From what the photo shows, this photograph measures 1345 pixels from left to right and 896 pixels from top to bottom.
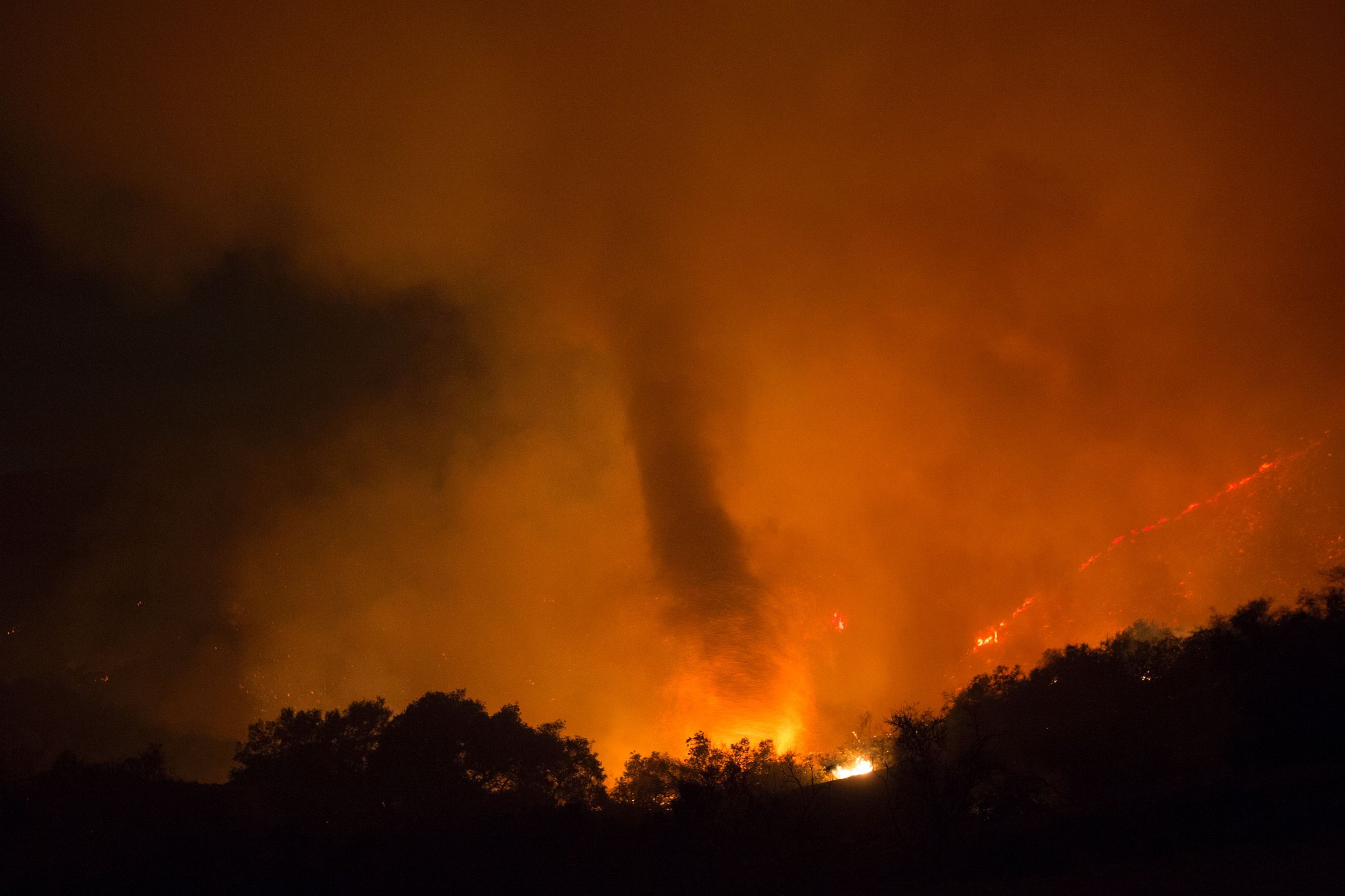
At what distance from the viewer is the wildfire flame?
46.1m

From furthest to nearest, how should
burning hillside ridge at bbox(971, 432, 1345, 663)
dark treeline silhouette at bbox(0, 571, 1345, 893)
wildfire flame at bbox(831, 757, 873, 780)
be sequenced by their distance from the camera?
burning hillside ridge at bbox(971, 432, 1345, 663)
wildfire flame at bbox(831, 757, 873, 780)
dark treeline silhouette at bbox(0, 571, 1345, 893)

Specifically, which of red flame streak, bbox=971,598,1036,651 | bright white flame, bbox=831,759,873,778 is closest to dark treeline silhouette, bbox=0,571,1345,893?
bright white flame, bbox=831,759,873,778

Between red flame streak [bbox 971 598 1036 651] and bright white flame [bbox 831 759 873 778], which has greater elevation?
red flame streak [bbox 971 598 1036 651]

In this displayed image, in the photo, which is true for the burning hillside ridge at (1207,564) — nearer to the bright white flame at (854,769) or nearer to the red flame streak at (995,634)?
the red flame streak at (995,634)

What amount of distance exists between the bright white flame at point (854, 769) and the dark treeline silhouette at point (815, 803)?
551cm

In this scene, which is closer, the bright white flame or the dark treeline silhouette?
the dark treeline silhouette

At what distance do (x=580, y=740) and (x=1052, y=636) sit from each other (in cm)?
6335

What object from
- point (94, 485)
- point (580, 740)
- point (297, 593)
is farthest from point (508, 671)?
point (94, 485)

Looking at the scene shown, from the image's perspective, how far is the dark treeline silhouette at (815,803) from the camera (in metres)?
18.2

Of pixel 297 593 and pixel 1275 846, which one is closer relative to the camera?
pixel 1275 846

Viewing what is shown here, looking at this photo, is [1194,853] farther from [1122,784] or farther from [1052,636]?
[1052,636]

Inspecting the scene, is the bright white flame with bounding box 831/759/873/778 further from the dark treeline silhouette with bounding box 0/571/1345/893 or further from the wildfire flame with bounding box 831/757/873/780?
the dark treeline silhouette with bounding box 0/571/1345/893

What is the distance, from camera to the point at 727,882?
2041 centimetres

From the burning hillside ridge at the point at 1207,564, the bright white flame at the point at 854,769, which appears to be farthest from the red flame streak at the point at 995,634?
the bright white flame at the point at 854,769
